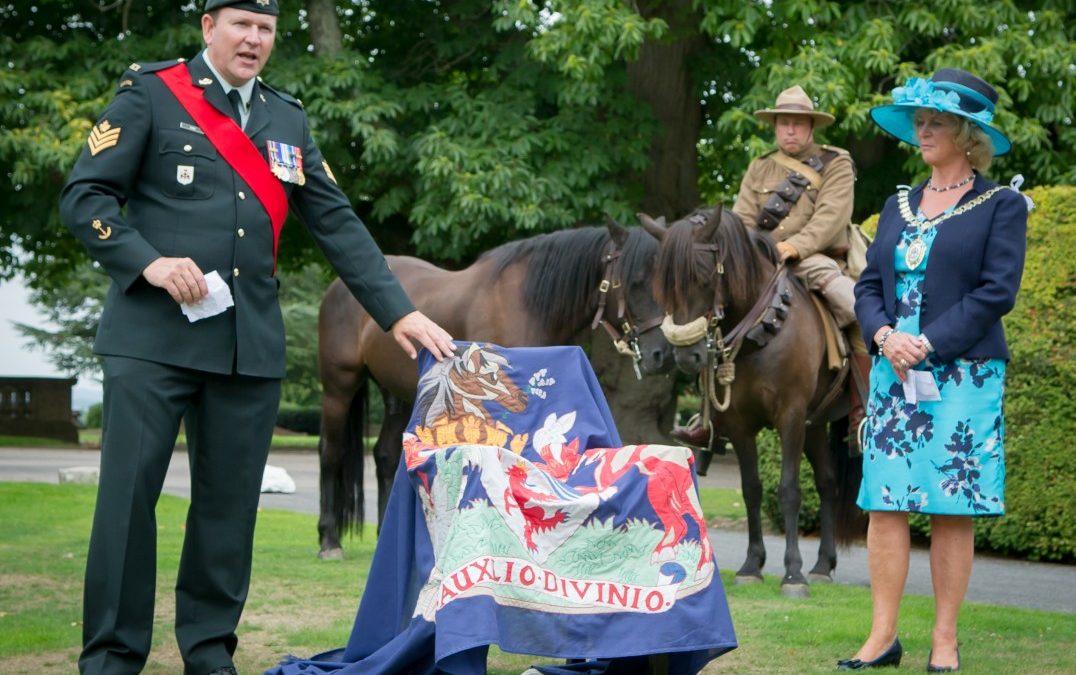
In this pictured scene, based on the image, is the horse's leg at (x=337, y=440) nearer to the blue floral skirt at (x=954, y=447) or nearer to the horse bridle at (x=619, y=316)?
the horse bridle at (x=619, y=316)

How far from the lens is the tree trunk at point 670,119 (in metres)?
16.3

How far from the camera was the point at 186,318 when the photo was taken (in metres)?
4.50

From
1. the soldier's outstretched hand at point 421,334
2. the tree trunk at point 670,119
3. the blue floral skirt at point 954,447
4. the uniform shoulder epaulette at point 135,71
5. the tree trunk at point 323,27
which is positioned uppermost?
the tree trunk at point 323,27

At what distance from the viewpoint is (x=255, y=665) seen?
5.41m

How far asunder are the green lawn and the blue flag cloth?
84 cm

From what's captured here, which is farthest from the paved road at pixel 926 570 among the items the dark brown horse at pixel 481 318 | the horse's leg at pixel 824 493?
the dark brown horse at pixel 481 318

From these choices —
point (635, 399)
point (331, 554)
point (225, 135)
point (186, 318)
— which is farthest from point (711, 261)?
point (635, 399)

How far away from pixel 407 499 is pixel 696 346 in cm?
289

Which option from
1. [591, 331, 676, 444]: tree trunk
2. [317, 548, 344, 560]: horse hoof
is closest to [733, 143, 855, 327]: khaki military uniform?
[317, 548, 344, 560]: horse hoof

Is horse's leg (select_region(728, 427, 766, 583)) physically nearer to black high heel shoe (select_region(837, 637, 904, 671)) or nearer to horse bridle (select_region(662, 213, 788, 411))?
horse bridle (select_region(662, 213, 788, 411))

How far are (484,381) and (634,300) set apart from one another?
275cm

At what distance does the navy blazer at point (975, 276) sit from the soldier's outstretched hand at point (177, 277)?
2.69 meters

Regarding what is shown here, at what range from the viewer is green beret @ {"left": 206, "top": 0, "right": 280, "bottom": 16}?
4.49 meters

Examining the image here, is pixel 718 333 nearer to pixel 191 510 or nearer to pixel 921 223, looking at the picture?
pixel 921 223
